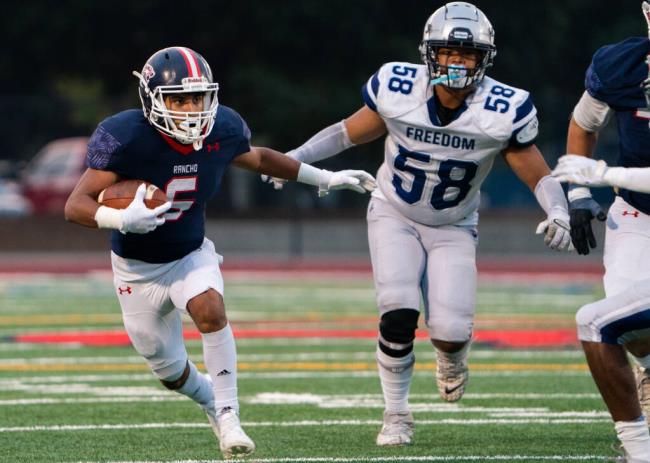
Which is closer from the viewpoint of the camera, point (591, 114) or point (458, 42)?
point (591, 114)

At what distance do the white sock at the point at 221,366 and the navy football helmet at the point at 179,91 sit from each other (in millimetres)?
758

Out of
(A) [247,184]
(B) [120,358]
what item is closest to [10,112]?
(A) [247,184]

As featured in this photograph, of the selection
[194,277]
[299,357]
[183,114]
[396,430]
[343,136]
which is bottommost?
[299,357]

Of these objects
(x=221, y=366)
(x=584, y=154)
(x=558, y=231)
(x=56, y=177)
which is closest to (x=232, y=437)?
(x=221, y=366)

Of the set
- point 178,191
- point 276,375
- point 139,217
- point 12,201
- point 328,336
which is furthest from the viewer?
point 12,201

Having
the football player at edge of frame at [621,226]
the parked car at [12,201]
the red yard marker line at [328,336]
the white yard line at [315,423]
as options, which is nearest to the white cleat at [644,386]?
the football player at edge of frame at [621,226]

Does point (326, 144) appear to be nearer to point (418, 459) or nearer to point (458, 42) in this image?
point (458, 42)

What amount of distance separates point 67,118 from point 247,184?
655 cm

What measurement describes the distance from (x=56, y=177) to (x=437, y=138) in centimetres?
1739

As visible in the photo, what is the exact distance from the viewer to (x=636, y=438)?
4793 millimetres

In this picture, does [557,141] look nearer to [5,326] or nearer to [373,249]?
[5,326]

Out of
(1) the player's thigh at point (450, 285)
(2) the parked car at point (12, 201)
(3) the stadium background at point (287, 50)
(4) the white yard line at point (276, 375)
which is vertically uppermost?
(1) the player's thigh at point (450, 285)

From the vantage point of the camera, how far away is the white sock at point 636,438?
478 centimetres

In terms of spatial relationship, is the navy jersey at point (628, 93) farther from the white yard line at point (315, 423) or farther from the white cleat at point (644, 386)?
the white yard line at point (315, 423)
